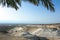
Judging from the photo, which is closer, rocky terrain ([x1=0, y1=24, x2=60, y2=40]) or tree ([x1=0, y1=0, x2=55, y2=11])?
tree ([x1=0, y1=0, x2=55, y2=11])

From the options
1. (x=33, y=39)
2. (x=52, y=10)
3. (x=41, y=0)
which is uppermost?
(x=41, y=0)

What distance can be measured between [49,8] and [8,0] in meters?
1.83

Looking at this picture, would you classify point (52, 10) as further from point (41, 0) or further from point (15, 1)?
point (15, 1)

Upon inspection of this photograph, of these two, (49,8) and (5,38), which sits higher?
(49,8)

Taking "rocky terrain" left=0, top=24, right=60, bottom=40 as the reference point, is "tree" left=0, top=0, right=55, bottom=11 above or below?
above

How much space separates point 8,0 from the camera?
6695 mm

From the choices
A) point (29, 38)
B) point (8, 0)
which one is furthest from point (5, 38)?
point (8, 0)

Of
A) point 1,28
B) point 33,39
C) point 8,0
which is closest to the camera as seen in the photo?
point 8,0

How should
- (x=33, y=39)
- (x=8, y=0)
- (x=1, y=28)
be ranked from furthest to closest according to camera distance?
(x=1, y=28), (x=33, y=39), (x=8, y=0)

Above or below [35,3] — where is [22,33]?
below

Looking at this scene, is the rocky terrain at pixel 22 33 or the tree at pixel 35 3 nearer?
the tree at pixel 35 3

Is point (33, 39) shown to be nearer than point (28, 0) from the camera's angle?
No

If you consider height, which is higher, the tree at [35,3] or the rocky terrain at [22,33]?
the tree at [35,3]

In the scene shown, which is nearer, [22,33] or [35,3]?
[35,3]
